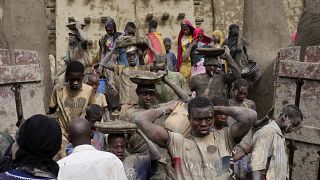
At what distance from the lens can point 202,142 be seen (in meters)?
6.08

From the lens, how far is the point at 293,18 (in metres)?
20.3

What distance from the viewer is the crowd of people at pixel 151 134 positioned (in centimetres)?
444

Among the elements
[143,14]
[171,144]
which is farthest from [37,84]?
[143,14]

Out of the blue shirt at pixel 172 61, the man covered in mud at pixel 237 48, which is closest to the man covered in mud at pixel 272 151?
the man covered in mud at pixel 237 48

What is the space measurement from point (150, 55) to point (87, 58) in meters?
1.21

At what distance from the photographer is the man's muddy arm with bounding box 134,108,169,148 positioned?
20.2 feet

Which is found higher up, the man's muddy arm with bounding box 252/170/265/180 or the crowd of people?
the crowd of people

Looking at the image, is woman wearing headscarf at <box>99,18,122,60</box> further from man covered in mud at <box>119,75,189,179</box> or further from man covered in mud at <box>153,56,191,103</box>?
man covered in mud at <box>119,75,189,179</box>

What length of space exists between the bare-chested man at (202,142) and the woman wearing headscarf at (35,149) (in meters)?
1.90

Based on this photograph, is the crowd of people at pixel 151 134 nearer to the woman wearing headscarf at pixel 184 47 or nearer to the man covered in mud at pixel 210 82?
the man covered in mud at pixel 210 82

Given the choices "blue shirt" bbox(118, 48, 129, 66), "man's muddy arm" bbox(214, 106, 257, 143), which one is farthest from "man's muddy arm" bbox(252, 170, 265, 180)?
"blue shirt" bbox(118, 48, 129, 66)

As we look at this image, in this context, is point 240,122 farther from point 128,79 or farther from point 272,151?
point 128,79

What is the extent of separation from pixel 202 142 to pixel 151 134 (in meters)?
0.47

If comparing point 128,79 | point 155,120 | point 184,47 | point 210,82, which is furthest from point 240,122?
point 184,47
